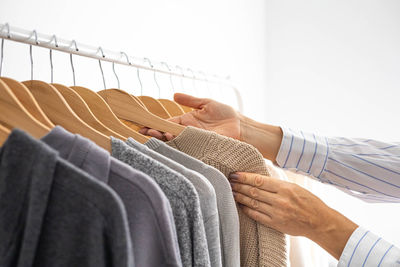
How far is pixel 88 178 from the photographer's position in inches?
15.6

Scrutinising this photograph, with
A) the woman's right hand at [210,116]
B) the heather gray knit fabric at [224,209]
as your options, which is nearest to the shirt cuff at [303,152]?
the woman's right hand at [210,116]

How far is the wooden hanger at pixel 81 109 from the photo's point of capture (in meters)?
0.62

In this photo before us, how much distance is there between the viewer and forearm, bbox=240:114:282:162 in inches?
35.9

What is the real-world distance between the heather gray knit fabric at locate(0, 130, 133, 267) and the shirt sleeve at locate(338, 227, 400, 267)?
0.50 meters

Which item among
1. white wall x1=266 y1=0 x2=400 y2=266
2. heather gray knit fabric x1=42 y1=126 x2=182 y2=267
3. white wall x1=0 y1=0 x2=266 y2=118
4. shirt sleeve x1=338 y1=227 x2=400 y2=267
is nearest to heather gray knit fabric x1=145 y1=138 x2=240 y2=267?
heather gray knit fabric x1=42 y1=126 x2=182 y2=267

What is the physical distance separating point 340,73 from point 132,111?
1.64 metres

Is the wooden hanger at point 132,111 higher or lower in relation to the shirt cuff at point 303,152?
higher

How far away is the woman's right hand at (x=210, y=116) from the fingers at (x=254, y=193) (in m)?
0.21

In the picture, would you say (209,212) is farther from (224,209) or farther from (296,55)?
(296,55)

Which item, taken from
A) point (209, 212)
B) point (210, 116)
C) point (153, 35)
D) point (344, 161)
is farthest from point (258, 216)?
point (153, 35)

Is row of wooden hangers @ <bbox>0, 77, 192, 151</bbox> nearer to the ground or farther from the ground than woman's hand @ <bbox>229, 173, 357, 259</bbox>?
farther from the ground

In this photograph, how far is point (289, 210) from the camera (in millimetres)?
701

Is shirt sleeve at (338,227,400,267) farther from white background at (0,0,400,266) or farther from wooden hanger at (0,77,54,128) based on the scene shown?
white background at (0,0,400,266)

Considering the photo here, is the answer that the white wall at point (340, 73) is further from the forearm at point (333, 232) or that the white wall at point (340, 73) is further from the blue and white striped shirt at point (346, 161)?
the forearm at point (333, 232)
